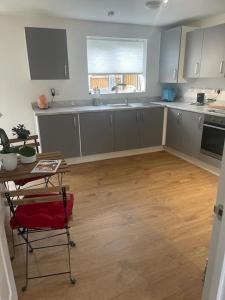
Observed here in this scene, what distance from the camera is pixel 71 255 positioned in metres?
1.94

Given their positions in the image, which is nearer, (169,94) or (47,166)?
(47,166)

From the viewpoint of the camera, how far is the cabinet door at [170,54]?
13.3 feet

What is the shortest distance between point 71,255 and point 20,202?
82cm

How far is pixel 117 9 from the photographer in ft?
10.5

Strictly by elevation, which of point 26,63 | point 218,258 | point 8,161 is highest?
point 26,63

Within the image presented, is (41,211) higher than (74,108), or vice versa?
(74,108)

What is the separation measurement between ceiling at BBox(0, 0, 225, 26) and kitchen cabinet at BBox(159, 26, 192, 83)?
268 millimetres

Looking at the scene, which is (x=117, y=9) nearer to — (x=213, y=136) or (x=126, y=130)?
(x=126, y=130)

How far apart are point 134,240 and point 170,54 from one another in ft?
11.6

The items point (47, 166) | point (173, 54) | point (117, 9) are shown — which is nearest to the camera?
point (47, 166)

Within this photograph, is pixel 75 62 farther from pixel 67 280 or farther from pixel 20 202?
pixel 67 280

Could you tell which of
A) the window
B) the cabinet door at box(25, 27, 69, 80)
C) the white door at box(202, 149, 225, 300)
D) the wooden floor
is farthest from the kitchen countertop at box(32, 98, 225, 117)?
the white door at box(202, 149, 225, 300)

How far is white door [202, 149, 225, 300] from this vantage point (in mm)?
912

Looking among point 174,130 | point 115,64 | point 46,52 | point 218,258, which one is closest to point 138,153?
point 174,130
